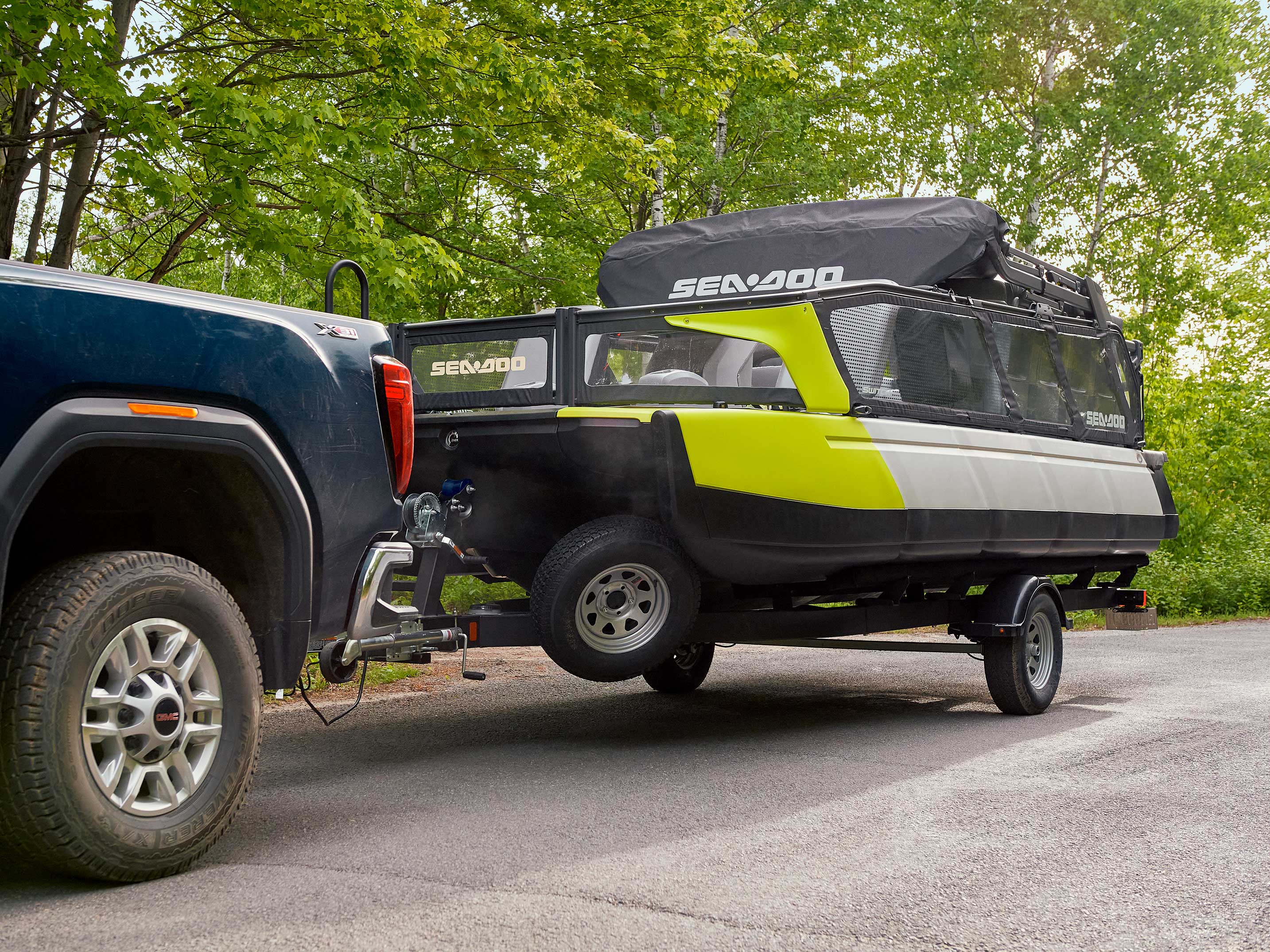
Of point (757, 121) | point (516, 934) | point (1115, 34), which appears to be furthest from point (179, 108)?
point (1115, 34)

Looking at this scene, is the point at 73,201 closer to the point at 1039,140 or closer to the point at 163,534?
the point at 163,534

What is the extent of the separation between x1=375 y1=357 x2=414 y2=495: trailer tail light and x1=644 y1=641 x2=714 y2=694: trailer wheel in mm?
3968

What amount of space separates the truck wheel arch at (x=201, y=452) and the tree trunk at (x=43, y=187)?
740 centimetres

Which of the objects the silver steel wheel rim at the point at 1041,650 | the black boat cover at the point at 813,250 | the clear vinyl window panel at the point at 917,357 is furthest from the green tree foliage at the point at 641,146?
the silver steel wheel rim at the point at 1041,650

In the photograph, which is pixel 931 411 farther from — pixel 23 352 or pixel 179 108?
pixel 179 108

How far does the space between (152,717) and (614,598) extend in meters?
Answer: 2.48

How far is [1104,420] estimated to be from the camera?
8750 mm

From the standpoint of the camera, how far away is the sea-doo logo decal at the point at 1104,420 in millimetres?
8516

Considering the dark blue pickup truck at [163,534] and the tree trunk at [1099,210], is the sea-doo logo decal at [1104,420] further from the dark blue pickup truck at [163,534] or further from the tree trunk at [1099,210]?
the tree trunk at [1099,210]

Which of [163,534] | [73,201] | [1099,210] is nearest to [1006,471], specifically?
[163,534]

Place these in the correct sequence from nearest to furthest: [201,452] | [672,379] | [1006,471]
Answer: [201,452]
[672,379]
[1006,471]

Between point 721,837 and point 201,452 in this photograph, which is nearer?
point 201,452

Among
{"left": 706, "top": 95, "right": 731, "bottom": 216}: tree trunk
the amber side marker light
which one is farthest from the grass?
{"left": 706, "top": 95, "right": 731, "bottom": 216}: tree trunk

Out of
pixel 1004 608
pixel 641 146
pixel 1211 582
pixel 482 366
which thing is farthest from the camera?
pixel 1211 582
